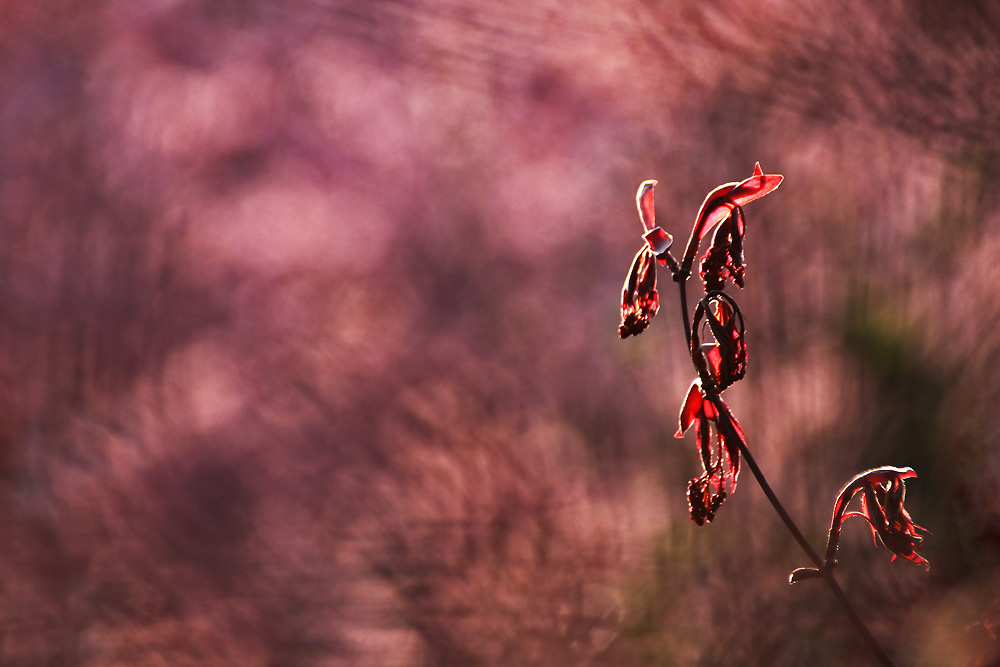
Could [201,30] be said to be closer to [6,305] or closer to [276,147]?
[276,147]

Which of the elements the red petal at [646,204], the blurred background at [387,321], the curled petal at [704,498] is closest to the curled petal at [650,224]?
the red petal at [646,204]

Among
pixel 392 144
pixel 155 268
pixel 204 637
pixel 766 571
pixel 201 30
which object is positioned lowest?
pixel 204 637

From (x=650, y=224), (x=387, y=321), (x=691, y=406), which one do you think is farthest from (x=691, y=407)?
(x=387, y=321)

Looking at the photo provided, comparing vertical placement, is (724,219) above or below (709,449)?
above

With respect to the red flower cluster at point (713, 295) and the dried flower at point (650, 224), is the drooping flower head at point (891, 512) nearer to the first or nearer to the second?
the red flower cluster at point (713, 295)

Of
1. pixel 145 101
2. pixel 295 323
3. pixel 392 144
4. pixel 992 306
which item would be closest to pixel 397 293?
pixel 295 323

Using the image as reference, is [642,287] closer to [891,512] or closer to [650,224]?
[650,224]
